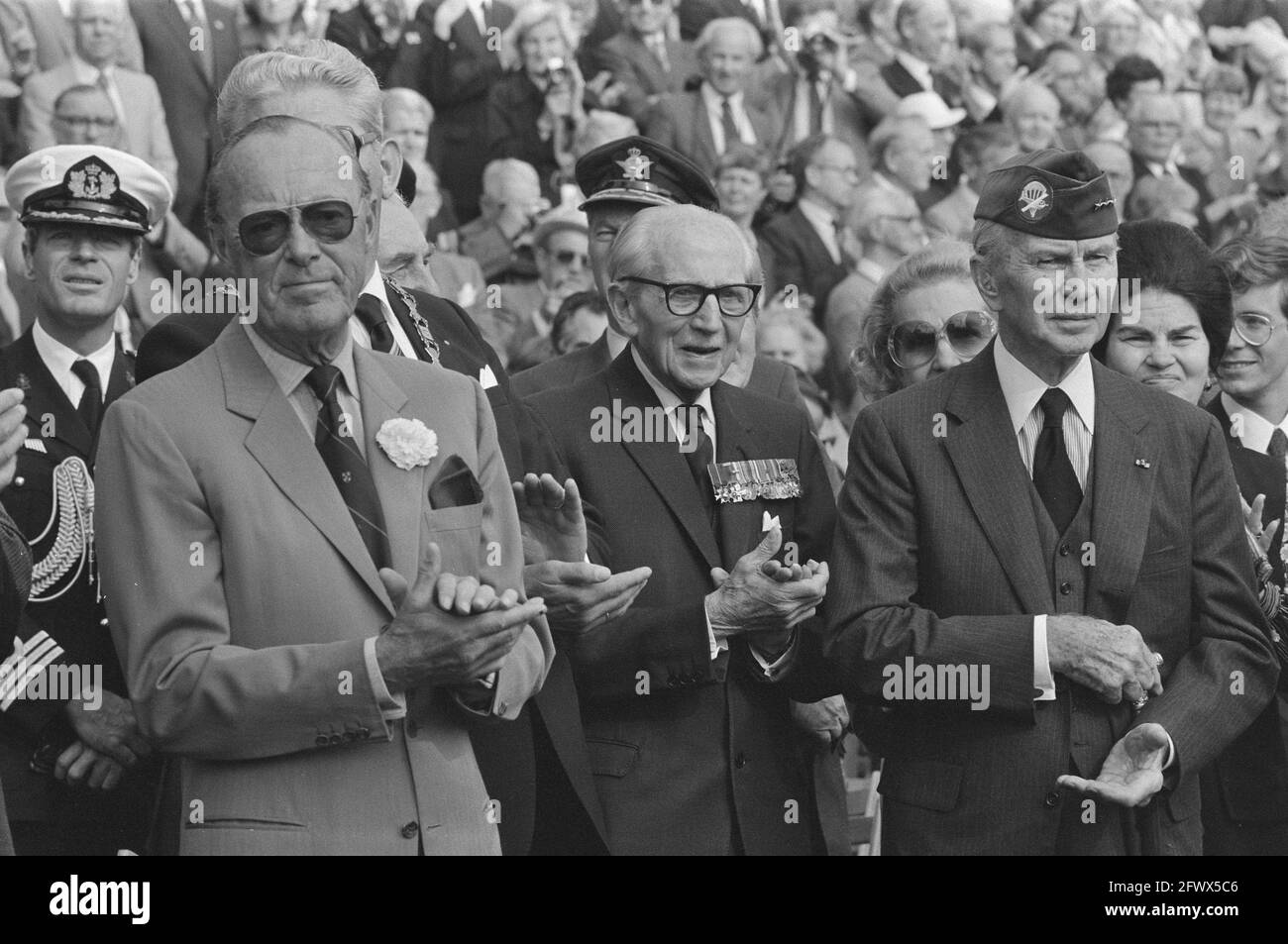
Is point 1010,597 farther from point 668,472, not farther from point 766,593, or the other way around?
point 668,472

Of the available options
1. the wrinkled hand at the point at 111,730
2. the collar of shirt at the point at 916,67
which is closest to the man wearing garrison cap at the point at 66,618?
the wrinkled hand at the point at 111,730

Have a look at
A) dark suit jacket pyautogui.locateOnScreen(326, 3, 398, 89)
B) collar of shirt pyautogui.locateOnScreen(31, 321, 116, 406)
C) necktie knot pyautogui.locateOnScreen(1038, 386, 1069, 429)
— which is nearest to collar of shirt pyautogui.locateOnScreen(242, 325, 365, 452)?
collar of shirt pyautogui.locateOnScreen(31, 321, 116, 406)

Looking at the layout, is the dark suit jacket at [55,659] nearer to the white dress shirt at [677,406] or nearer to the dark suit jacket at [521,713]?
the dark suit jacket at [521,713]

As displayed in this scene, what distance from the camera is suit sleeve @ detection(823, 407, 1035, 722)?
13.0 feet

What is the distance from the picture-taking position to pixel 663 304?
445 centimetres

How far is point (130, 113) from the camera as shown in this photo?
8.27 m

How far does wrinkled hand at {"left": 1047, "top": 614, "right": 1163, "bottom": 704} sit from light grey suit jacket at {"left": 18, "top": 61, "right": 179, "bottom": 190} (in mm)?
5120

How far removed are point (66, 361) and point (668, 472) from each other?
150cm

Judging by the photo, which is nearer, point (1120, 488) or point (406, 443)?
point (406, 443)

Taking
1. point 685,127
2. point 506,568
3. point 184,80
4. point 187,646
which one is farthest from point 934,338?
point 685,127

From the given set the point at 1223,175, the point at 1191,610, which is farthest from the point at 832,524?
the point at 1223,175

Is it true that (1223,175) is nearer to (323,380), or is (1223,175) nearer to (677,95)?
(677,95)

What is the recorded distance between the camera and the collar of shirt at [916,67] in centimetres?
1067

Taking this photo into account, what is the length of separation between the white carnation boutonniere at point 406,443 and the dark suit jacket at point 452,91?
586cm
